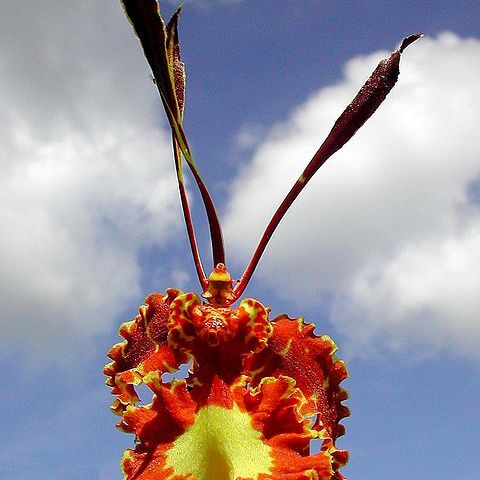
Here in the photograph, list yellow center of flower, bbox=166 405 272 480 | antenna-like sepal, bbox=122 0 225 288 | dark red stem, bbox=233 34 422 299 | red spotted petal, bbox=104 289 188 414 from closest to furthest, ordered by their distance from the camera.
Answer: yellow center of flower, bbox=166 405 272 480, red spotted petal, bbox=104 289 188 414, antenna-like sepal, bbox=122 0 225 288, dark red stem, bbox=233 34 422 299

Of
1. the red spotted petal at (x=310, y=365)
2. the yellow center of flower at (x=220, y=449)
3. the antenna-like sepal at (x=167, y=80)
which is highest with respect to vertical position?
the antenna-like sepal at (x=167, y=80)

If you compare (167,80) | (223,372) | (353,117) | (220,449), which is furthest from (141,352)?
(353,117)

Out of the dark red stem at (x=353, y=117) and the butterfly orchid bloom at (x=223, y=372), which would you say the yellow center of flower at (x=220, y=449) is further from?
the dark red stem at (x=353, y=117)

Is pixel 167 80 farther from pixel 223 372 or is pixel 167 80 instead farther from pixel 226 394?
pixel 226 394

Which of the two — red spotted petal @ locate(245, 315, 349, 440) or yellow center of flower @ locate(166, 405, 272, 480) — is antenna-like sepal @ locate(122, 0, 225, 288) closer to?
red spotted petal @ locate(245, 315, 349, 440)

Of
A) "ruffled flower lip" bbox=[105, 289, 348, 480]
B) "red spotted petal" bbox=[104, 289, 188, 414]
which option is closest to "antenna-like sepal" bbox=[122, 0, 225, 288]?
"red spotted petal" bbox=[104, 289, 188, 414]

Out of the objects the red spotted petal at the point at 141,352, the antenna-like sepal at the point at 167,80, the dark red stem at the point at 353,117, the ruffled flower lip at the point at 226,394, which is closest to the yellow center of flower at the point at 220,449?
the ruffled flower lip at the point at 226,394

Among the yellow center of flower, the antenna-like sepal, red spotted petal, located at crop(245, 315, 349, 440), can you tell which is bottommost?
the yellow center of flower
